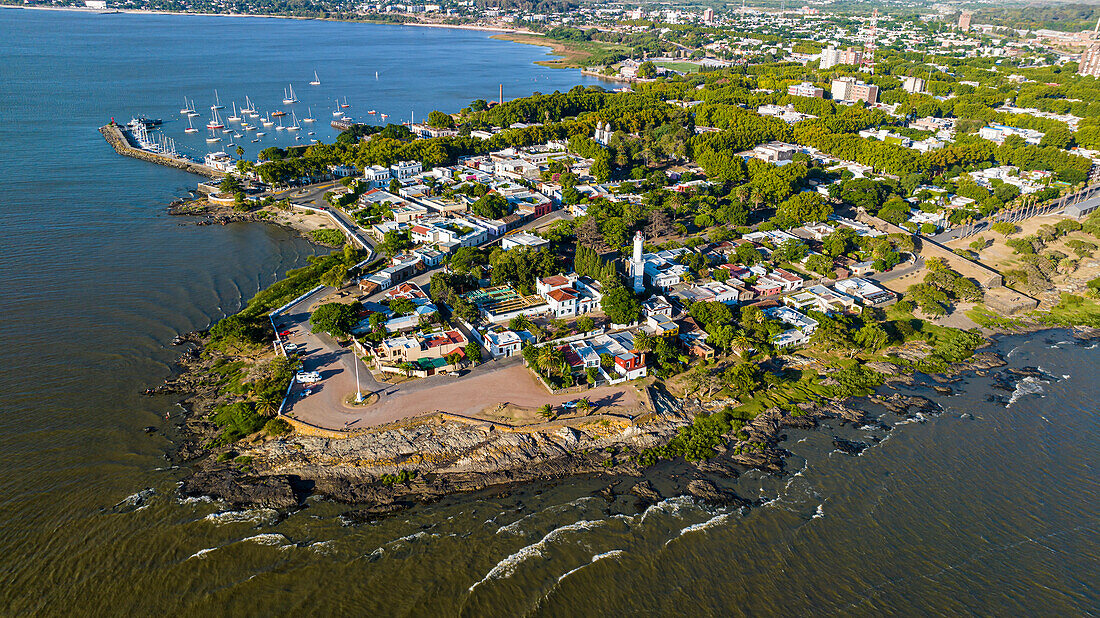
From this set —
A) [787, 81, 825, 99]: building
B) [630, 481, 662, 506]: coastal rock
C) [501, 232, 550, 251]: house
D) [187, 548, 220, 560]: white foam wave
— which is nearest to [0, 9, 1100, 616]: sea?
[187, 548, 220, 560]: white foam wave

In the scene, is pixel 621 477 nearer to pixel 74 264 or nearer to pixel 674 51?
pixel 74 264

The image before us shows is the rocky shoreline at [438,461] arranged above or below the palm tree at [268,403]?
below

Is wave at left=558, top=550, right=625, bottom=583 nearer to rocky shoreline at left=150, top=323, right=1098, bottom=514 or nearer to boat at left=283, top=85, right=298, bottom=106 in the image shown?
Answer: rocky shoreline at left=150, top=323, right=1098, bottom=514

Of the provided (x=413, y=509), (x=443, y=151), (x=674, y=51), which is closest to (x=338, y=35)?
(x=674, y=51)

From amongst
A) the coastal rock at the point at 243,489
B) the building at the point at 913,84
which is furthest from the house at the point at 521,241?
the building at the point at 913,84

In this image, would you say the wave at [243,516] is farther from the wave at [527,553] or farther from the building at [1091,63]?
the building at [1091,63]
